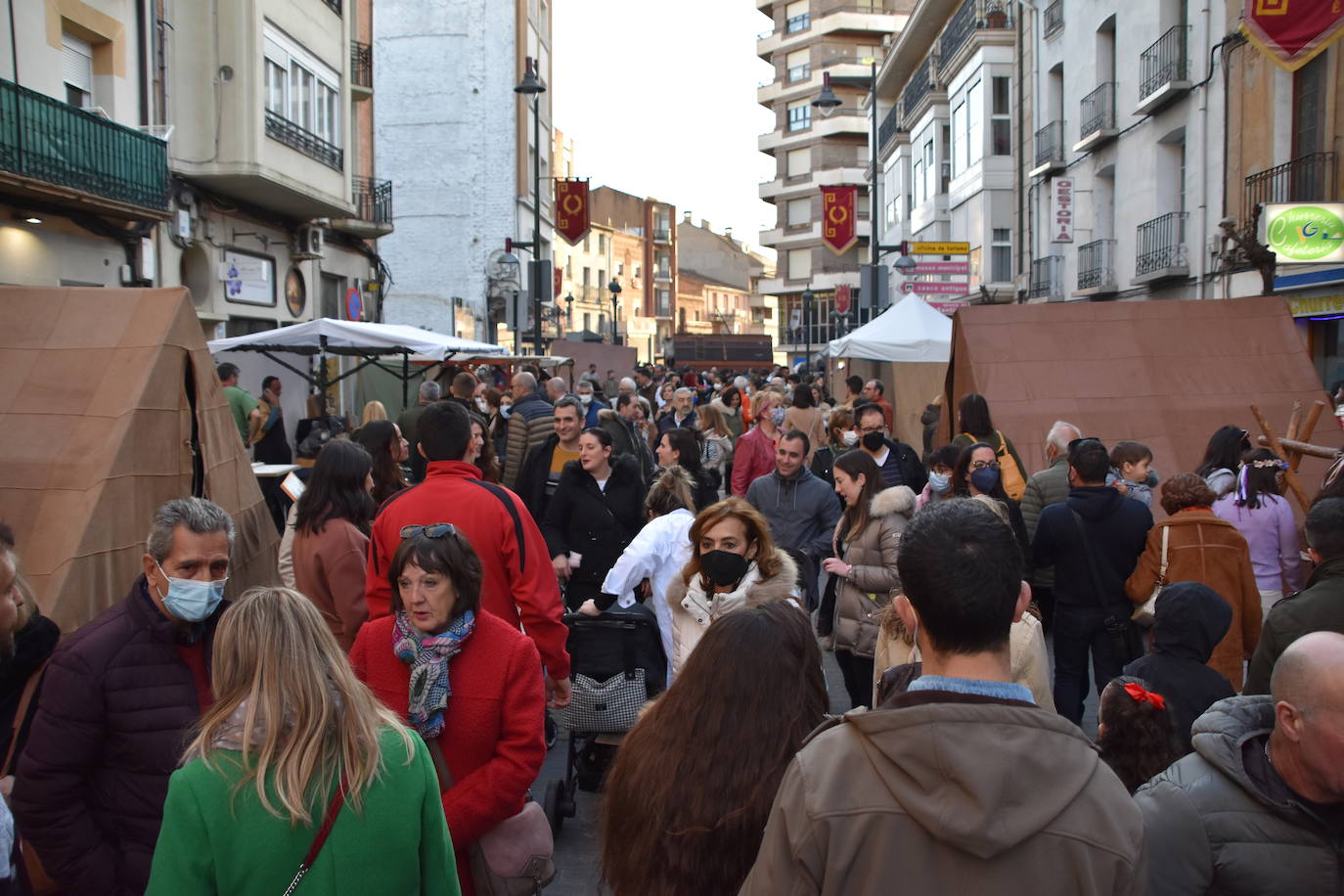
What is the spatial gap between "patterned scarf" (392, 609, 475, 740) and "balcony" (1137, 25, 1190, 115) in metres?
18.1

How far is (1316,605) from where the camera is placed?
4.12m

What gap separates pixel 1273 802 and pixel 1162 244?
1954 centimetres

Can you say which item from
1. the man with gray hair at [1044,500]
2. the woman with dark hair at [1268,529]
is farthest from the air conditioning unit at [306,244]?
the woman with dark hair at [1268,529]

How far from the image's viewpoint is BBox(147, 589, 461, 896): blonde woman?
2.33 metres

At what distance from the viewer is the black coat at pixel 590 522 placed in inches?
273

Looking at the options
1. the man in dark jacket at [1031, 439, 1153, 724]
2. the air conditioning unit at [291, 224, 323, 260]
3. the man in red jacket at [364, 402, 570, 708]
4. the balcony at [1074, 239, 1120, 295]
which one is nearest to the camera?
the man in red jacket at [364, 402, 570, 708]

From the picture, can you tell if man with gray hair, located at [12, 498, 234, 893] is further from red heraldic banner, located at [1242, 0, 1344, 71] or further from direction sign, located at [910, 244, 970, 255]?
direction sign, located at [910, 244, 970, 255]

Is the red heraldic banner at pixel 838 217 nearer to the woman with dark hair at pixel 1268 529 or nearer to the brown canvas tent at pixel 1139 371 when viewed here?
the brown canvas tent at pixel 1139 371

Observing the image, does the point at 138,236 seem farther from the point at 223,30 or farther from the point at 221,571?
the point at 221,571

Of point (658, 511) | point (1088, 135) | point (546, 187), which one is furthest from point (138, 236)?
point (546, 187)

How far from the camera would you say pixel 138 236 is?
16.6 m

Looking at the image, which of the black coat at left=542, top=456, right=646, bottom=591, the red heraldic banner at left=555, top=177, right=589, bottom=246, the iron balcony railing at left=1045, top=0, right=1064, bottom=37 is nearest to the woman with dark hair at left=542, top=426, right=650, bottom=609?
the black coat at left=542, top=456, right=646, bottom=591

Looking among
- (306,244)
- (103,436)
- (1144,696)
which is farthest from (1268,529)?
(306,244)

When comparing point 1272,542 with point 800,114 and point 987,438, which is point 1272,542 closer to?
point 987,438
